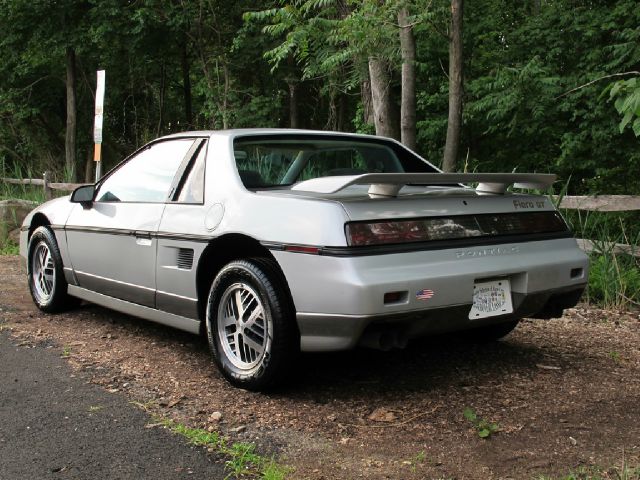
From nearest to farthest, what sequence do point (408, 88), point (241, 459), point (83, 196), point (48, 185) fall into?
1. point (241, 459)
2. point (83, 196)
3. point (408, 88)
4. point (48, 185)

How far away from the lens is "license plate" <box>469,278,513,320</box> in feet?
11.6

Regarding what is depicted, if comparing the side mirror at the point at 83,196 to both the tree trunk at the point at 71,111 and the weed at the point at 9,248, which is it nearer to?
the weed at the point at 9,248

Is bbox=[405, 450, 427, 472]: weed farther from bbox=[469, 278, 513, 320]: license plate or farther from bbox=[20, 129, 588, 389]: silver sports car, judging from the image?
bbox=[469, 278, 513, 320]: license plate

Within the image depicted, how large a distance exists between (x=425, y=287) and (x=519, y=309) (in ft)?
2.58

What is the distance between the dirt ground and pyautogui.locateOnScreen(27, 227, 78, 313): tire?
31 cm

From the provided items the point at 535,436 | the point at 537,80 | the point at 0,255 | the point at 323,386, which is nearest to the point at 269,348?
the point at 323,386

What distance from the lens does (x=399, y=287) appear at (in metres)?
3.19

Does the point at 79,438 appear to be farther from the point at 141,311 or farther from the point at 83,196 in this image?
the point at 83,196

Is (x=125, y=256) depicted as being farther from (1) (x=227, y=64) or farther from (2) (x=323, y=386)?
(1) (x=227, y=64)

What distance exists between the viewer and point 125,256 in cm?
459

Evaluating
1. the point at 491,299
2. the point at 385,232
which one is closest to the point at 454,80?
the point at 491,299

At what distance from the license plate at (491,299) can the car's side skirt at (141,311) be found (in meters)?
1.66

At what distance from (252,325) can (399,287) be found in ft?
3.03

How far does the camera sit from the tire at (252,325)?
347 centimetres
